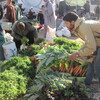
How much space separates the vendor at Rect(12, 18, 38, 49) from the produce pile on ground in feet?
4.29

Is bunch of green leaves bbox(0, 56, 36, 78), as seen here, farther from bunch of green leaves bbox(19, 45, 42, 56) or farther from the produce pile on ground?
bunch of green leaves bbox(19, 45, 42, 56)

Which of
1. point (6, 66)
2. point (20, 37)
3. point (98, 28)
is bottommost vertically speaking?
point (6, 66)

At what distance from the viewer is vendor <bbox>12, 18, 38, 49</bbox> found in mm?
5227

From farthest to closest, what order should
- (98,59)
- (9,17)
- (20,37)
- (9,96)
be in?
(9,17)
(20,37)
(98,59)
(9,96)

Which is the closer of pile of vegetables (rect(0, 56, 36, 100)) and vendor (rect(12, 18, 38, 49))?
pile of vegetables (rect(0, 56, 36, 100))

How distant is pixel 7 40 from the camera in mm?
5723

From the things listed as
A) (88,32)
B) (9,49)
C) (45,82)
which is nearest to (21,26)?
(9,49)

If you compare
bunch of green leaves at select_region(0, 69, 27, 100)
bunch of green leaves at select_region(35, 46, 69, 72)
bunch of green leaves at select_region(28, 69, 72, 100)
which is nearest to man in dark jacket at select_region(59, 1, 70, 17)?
bunch of green leaves at select_region(35, 46, 69, 72)

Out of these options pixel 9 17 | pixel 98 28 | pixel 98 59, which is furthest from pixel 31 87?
pixel 9 17

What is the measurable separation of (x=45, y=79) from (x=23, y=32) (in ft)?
7.17

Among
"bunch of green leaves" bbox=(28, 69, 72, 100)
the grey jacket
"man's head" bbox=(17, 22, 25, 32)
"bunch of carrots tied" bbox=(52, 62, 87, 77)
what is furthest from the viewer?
the grey jacket

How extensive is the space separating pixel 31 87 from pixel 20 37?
2.36 m

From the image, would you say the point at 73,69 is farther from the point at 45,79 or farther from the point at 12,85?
the point at 12,85

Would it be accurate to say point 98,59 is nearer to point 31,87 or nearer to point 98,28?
point 98,28
